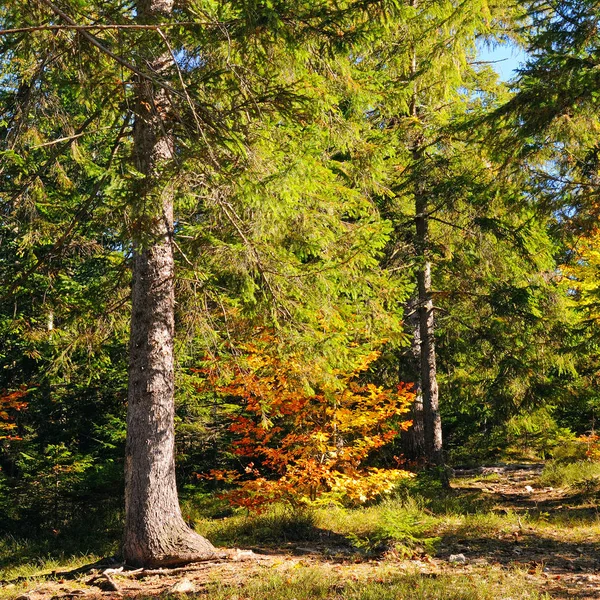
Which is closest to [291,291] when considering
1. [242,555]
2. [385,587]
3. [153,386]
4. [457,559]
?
[153,386]

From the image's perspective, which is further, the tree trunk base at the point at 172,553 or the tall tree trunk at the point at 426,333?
the tall tree trunk at the point at 426,333

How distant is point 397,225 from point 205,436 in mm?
6997

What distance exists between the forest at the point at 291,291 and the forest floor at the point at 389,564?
6 centimetres

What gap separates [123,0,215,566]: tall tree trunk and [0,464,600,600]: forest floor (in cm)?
36

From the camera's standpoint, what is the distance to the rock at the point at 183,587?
568cm

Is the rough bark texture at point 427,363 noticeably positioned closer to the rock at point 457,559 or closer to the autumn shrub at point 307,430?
the autumn shrub at point 307,430

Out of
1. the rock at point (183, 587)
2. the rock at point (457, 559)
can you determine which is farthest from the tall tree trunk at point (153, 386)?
the rock at point (457, 559)

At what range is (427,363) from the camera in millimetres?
13156

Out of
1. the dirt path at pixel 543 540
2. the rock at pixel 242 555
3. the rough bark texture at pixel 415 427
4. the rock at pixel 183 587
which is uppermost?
the rough bark texture at pixel 415 427

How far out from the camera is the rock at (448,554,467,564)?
272 inches

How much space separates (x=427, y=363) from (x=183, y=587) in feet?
28.0

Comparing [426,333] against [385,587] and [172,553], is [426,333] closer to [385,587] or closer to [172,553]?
[172,553]

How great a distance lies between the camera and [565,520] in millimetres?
9781

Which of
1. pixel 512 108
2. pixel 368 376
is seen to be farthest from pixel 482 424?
pixel 512 108
